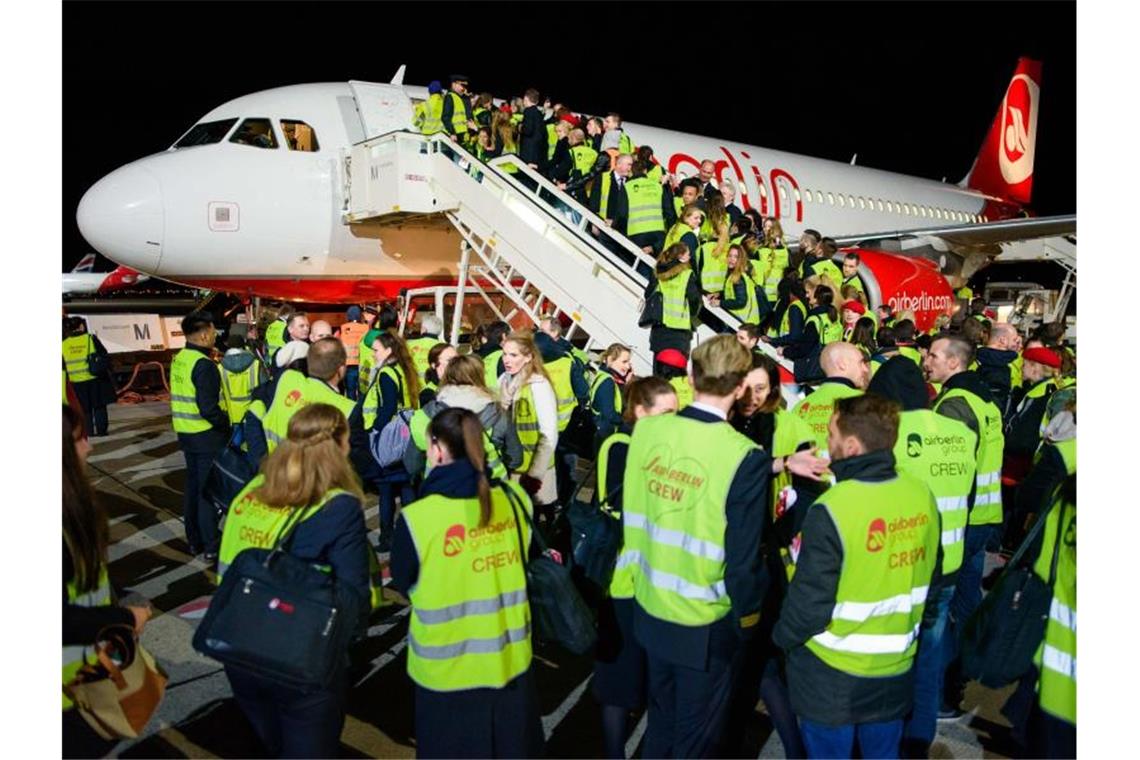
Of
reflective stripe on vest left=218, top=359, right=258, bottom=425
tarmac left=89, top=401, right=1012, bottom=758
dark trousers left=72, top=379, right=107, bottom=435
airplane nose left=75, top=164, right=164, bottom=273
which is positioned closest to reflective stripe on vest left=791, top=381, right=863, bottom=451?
tarmac left=89, top=401, right=1012, bottom=758

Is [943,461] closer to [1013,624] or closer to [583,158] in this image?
[1013,624]

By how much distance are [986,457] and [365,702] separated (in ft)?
11.1

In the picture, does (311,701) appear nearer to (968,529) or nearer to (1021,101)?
(968,529)

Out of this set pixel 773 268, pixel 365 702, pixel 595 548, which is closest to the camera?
pixel 595 548

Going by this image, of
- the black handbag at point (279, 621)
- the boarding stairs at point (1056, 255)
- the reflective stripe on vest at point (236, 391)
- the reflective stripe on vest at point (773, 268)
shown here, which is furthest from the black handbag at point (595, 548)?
the boarding stairs at point (1056, 255)

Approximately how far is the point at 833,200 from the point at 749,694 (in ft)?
53.2

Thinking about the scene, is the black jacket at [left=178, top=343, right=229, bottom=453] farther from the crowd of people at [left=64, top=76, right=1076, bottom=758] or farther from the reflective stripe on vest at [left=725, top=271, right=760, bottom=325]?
the reflective stripe on vest at [left=725, top=271, right=760, bottom=325]

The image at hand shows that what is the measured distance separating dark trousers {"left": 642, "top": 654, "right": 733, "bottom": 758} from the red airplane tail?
94.6ft

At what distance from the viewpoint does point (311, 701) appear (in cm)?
297

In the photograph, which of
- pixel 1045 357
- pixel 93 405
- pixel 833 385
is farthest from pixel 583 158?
pixel 833 385

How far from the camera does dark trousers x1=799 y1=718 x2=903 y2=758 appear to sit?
2930mm

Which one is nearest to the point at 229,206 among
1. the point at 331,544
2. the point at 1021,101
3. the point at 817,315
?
the point at 817,315

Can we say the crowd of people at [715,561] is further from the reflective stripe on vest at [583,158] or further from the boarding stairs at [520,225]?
the reflective stripe on vest at [583,158]

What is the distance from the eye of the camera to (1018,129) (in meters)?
28.9
